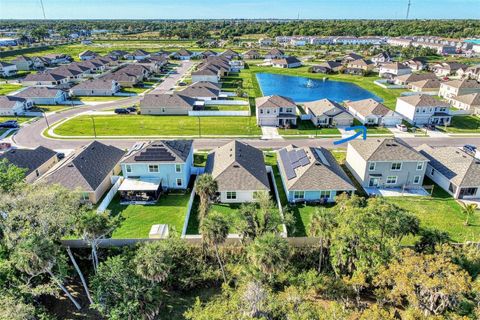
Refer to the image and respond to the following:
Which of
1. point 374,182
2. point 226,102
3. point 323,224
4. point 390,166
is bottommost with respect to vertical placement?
point 374,182

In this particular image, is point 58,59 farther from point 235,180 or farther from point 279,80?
point 235,180

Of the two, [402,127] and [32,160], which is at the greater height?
[32,160]

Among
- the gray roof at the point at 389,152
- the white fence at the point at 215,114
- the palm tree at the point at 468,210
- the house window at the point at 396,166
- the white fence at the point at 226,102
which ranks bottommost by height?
the palm tree at the point at 468,210

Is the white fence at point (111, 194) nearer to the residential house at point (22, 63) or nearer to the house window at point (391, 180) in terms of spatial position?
the house window at point (391, 180)

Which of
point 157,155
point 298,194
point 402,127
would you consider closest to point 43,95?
point 157,155

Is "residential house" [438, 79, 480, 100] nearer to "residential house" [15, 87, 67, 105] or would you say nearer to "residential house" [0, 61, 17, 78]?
"residential house" [15, 87, 67, 105]

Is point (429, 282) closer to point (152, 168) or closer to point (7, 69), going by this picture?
point (152, 168)

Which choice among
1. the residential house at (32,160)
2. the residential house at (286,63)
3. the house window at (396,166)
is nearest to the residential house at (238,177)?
the house window at (396,166)

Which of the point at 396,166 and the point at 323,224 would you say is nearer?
the point at 323,224
